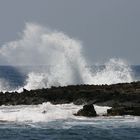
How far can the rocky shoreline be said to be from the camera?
3916 cm

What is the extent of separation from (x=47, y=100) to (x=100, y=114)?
5872 millimetres

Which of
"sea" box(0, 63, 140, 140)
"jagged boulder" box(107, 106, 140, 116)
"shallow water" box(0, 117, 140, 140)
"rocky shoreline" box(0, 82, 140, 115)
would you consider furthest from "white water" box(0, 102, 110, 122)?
"rocky shoreline" box(0, 82, 140, 115)

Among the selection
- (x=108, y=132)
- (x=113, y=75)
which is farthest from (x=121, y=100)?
(x=113, y=75)

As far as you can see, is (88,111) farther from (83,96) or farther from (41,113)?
(83,96)

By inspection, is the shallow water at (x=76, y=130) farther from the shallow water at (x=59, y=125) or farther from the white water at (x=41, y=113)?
the white water at (x=41, y=113)

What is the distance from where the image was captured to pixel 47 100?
137 ft

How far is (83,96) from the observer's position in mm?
41375

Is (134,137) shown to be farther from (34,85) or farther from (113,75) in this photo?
(113,75)

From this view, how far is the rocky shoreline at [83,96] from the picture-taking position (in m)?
39.2

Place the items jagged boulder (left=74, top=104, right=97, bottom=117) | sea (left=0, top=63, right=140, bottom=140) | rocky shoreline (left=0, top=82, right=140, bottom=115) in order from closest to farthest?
sea (left=0, top=63, right=140, bottom=140) < jagged boulder (left=74, top=104, right=97, bottom=117) < rocky shoreline (left=0, top=82, right=140, bottom=115)

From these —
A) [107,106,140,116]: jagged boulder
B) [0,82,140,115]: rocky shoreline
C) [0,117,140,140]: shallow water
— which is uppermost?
[0,82,140,115]: rocky shoreline

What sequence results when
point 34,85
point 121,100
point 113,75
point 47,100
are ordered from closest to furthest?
1. point 121,100
2. point 47,100
3. point 34,85
4. point 113,75

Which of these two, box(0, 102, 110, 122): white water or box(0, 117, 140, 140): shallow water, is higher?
box(0, 102, 110, 122): white water

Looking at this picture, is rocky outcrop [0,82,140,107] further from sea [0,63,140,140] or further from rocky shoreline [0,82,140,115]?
sea [0,63,140,140]
